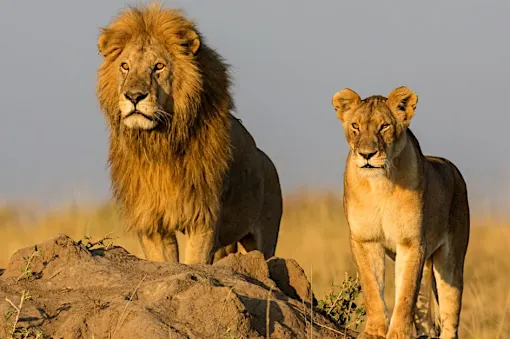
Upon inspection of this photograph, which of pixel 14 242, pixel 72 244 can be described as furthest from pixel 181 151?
pixel 14 242

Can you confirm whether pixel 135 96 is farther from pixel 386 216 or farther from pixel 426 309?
pixel 426 309

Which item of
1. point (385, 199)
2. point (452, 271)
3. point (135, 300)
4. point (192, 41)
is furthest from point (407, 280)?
point (192, 41)

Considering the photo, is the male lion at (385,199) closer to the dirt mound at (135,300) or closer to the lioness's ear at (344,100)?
the lioness's ear at (344,100)

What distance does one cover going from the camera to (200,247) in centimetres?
790

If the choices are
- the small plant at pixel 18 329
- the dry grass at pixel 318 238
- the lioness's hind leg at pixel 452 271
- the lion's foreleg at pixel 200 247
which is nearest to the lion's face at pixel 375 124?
the lioness's hind leg at pixel 452 271

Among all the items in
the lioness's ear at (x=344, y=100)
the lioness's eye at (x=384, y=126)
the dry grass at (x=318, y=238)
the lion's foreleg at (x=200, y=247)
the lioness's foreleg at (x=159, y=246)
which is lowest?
the dry grass at (x=318, y=238)

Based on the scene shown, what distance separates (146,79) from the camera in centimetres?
772

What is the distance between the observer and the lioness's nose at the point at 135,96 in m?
7.56

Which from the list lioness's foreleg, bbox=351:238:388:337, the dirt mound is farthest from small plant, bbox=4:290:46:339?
lioness's foreleg, bbox=351:238:388:337

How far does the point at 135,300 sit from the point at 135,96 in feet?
8.22

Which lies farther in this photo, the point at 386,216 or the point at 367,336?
the point at 386,216

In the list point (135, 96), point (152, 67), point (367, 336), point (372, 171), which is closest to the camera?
point (367, 336)

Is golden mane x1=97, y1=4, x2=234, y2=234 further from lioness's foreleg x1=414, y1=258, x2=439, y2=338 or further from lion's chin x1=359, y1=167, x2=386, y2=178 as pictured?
lion's chin x1=359, y1=167, x2=386, y2=178

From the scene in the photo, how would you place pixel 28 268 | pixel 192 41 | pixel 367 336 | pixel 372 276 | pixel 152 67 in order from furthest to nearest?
pixel 192 41, pixel 152 67, pixel 372 276, pixel 367 336, pixel 28 268
